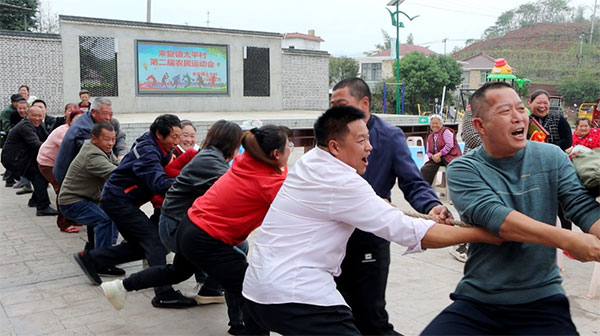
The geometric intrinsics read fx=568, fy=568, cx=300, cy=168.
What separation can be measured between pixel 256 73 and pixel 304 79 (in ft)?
10.7

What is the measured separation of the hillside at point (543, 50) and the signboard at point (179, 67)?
51.8 meters

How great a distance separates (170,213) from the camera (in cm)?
427

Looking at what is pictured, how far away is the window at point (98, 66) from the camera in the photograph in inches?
854

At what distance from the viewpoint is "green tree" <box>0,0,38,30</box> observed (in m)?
33.7

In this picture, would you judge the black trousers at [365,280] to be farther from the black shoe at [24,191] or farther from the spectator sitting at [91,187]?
the black shoe at [24,191]

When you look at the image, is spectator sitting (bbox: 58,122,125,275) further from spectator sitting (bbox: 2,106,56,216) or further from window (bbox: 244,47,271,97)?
window (bbox: 244,47,271,97)

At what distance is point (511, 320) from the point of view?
2250mm

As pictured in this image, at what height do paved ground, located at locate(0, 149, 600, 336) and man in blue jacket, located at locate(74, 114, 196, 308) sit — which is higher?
man in blue jacket, located at locate(74, 114, 196, 308)

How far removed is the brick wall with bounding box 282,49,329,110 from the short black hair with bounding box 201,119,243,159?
76.4ft

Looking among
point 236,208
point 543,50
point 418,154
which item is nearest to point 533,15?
point 543,50

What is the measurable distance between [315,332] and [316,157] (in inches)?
29.6

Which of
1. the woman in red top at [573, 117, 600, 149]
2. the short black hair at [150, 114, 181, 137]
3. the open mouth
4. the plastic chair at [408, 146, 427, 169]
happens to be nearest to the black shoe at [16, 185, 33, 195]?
the short black hair at [150, 114, 181, 137]

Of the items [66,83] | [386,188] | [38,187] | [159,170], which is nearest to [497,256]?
[386,188]

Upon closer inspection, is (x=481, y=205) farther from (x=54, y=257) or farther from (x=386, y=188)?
(x=54, y=257)
